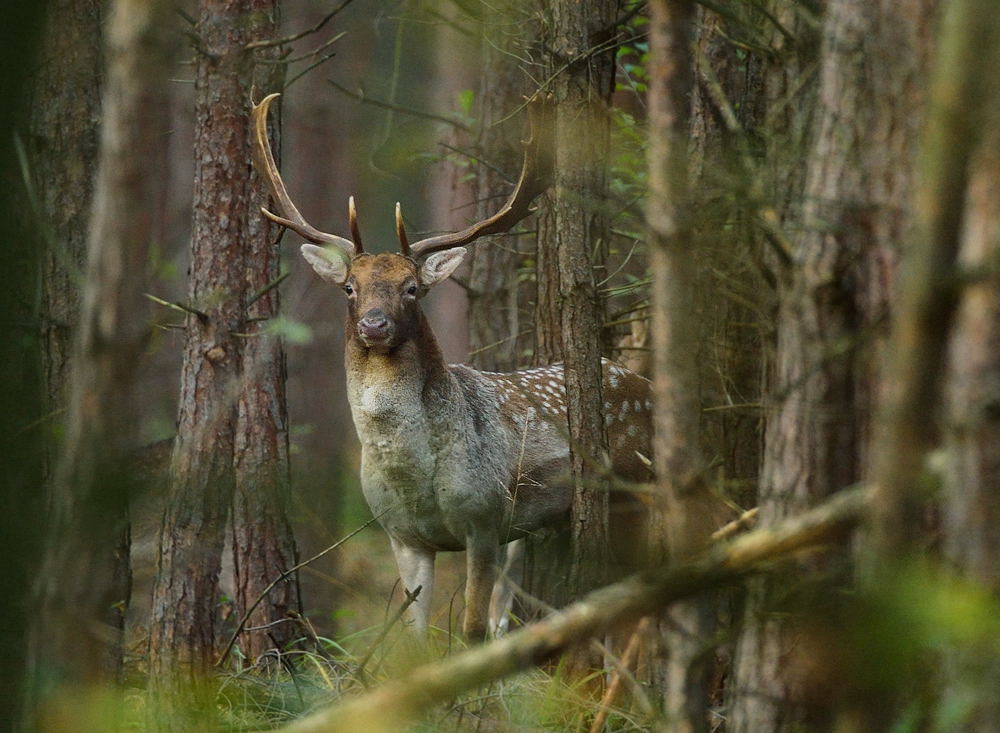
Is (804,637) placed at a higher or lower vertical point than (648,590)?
lower

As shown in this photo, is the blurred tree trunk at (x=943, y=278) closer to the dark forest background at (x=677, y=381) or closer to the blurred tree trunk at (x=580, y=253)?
the dark forest background at (x=677, y=381)

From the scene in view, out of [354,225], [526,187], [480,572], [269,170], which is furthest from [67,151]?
[480,572]

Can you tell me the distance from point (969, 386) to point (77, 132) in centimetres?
485

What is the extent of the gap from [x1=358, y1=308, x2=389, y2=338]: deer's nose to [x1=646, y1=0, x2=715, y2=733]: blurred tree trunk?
4028 mm

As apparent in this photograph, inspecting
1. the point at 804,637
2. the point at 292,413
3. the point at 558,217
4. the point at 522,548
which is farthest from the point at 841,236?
the point at 292,413

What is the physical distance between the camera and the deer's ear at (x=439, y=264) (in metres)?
7.67

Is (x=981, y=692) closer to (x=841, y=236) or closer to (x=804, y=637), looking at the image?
(x=804, y=637)

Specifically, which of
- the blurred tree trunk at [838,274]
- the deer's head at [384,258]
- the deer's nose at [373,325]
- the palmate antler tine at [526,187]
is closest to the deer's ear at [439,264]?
the deer's head at [384,258]

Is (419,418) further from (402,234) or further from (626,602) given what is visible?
(626,602)

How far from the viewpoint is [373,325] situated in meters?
7.09

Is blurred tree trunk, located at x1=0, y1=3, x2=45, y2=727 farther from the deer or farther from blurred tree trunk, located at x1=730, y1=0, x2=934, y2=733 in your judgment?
the deer

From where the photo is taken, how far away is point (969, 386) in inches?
105

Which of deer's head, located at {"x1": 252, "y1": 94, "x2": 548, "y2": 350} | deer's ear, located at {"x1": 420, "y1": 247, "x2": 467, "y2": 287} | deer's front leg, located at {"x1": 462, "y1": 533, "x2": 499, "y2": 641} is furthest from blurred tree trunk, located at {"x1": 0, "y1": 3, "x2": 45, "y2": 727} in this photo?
deer's ear, located at {"x1": 420, "y1": 247, "x2": 467, "y2": 287}

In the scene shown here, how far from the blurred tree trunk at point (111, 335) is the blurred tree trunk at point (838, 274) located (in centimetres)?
165
